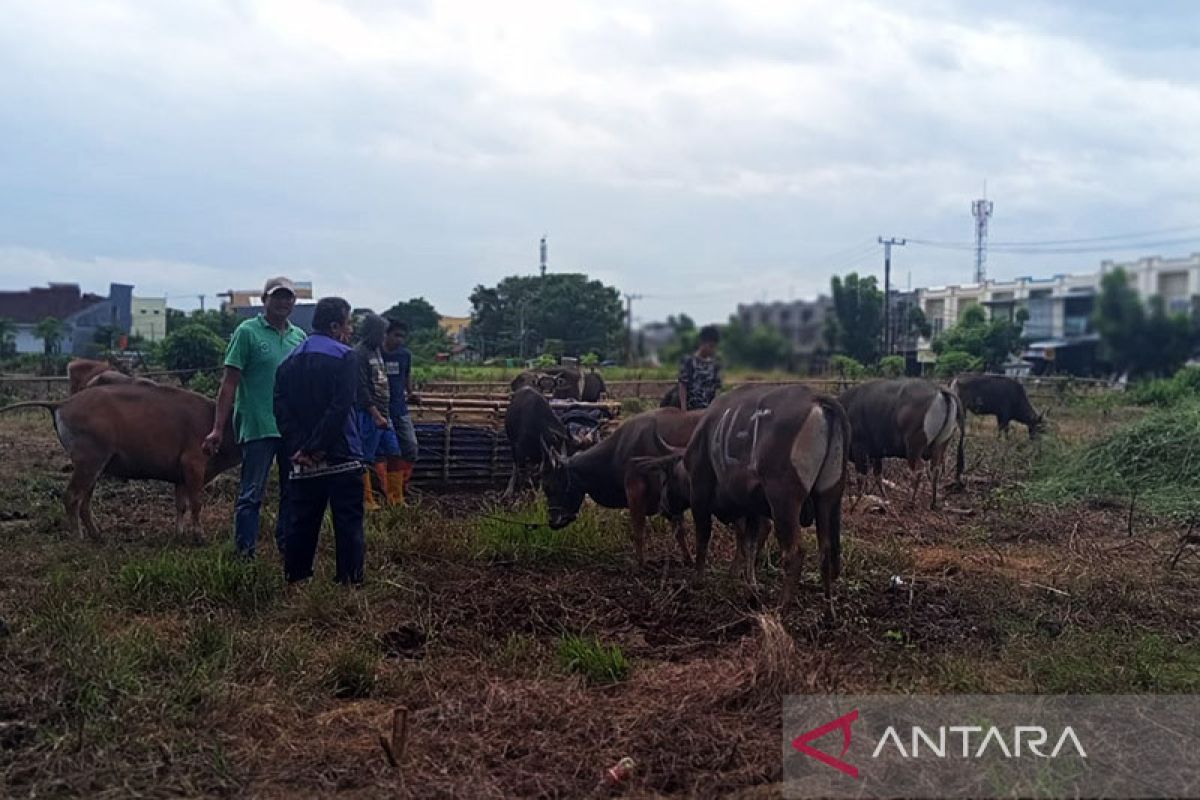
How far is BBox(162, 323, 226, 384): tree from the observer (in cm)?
1602

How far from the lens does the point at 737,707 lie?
13.5 feet

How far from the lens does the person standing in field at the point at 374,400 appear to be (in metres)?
7.46

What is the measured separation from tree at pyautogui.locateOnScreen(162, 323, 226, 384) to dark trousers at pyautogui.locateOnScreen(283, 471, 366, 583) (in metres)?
11.0

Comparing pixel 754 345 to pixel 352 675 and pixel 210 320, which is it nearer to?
pixel 352 675

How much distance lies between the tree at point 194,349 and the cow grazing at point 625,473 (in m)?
10.0

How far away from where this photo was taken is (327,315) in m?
6.06

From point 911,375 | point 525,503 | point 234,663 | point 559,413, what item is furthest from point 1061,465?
point 234,663

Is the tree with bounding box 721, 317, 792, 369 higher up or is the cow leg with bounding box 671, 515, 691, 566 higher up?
the tree with bounding box 721, 317, 792, 369

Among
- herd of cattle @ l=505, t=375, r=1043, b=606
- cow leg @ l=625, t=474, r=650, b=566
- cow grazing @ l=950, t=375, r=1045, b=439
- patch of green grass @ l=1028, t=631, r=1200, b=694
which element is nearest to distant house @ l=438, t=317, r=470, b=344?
herd of cattle @ l=505, t=375, r=1043, b=606

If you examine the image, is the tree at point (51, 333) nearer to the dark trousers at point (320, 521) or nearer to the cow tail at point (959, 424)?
the dark trousers at point (320, 521)

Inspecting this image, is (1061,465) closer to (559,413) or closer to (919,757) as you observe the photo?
(559,413)

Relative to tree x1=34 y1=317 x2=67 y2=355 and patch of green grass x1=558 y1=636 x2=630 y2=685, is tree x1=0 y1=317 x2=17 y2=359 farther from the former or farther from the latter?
patch of green grass x1=558 y1=636 x2=630 y2=685

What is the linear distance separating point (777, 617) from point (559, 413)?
18.5 feet

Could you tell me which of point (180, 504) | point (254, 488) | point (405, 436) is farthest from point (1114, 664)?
point (180, 504)
